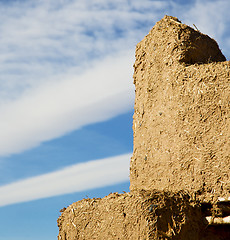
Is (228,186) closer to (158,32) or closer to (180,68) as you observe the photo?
(180,68)

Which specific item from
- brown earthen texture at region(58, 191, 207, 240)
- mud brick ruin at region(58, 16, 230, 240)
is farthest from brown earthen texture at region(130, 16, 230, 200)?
brown earthen texture at region(58, 191, 207, 240)

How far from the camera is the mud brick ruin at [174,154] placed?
5.68 metres

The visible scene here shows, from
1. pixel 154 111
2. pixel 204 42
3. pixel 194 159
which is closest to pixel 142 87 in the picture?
pixel 154 111

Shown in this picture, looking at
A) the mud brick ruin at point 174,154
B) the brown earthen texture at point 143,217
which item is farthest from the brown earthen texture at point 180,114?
the brown earthen texture at point 143,217

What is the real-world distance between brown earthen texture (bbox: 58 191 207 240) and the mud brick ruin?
0.01 m

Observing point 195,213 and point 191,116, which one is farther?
point 191,116

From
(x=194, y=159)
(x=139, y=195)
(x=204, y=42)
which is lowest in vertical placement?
(x=139, y=195)

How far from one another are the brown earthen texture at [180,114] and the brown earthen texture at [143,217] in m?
0.45

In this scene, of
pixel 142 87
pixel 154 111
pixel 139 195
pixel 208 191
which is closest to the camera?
pixel 139 195

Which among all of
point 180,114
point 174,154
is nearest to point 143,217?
point 174,154

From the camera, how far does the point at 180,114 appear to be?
6.59m

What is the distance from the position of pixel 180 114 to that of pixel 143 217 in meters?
1.85

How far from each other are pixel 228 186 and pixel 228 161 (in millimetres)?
346

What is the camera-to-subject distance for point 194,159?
20.5 ft
